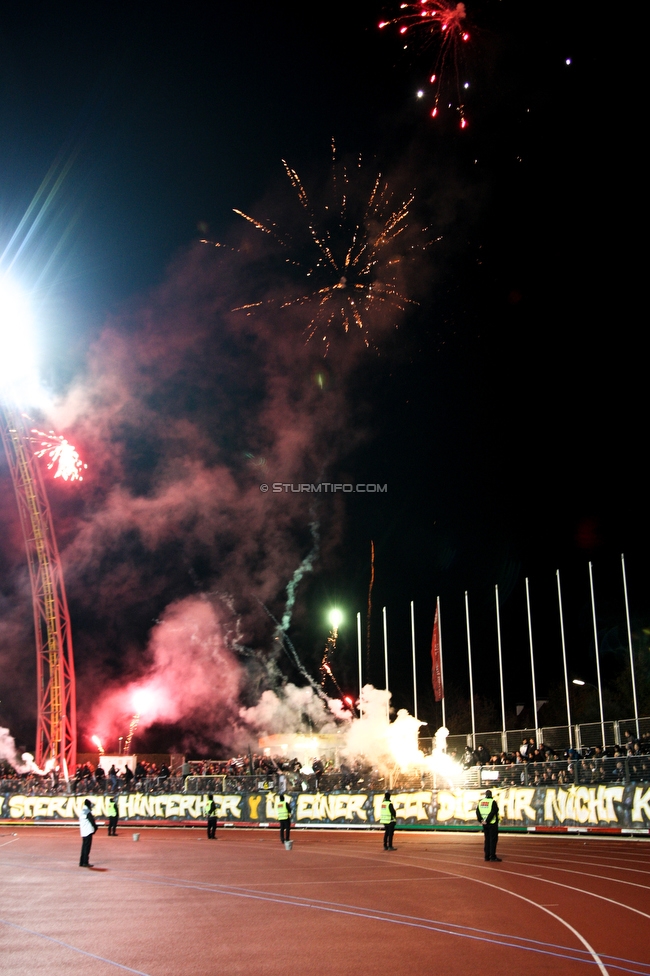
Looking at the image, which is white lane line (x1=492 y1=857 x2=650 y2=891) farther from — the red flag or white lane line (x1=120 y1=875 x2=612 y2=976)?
the red flag

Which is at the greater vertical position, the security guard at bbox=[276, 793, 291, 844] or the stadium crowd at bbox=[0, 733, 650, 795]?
the stadium crowd at bbox=[0, 733, 650, 795]

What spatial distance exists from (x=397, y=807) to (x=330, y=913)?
2106cm

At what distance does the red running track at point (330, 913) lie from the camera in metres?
9.30

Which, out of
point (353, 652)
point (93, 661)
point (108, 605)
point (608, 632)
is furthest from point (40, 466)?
point (608, 632)

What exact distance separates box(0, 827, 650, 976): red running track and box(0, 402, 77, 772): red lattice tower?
38097mm

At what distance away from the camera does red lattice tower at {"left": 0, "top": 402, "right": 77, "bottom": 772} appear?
58938mm

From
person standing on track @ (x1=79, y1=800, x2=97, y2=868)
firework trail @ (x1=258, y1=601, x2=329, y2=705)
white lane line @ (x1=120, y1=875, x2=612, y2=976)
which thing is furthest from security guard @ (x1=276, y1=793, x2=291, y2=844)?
firework trail @ (x1=258, y1=601, x2=329, y2=705)

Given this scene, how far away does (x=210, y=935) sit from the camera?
35.7ft

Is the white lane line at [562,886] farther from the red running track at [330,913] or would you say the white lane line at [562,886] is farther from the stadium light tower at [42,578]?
the stadium light tower at [42,578]

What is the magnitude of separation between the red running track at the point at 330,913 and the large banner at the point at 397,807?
2160 millimetres

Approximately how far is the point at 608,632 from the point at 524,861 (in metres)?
53.1

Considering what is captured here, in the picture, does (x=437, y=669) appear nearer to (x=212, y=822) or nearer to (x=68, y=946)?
(x=212, y=822)

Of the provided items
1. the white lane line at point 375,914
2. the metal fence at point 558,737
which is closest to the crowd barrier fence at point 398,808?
the metal fence at point 558,737

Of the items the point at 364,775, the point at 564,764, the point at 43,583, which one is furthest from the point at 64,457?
the point at 564,764
